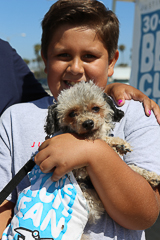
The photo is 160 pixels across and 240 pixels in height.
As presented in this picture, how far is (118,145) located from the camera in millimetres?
1937

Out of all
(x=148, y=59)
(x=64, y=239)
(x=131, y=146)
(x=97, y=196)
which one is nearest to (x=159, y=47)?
(x=148, y=59)

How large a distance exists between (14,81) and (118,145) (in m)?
1.42

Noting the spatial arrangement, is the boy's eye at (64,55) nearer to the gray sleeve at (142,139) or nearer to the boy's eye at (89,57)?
the boy's eye at (89,57)

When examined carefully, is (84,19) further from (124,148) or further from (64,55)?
(124,148)

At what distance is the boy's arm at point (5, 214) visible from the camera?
1.90 metres

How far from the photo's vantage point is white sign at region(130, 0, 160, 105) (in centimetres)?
620

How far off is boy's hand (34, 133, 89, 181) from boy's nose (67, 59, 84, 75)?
0.71m

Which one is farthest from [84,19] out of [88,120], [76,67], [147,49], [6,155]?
[147,49]

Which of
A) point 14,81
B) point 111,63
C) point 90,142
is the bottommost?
point 90,142

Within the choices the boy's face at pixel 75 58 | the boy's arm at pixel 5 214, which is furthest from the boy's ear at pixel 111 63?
the boy's arm at pixel 5 214

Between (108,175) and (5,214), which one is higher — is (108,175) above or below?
above

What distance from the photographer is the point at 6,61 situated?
267 centimetres

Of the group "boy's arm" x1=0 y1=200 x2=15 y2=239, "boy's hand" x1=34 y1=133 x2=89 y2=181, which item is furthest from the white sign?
"boy's arm" x1=0 y1=200 x2=15 y2=239

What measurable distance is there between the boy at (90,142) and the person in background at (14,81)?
0.28 metres
